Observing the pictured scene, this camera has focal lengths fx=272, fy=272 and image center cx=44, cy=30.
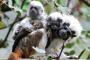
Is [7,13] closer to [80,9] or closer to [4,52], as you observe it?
[4,52]

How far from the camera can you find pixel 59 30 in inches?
43.9

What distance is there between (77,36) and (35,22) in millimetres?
184

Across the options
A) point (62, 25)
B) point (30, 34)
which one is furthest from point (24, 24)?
point (62, 25)

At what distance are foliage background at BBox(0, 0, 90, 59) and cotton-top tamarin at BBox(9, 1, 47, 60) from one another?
2 cm

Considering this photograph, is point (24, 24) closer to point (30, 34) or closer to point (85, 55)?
point (30, 34)

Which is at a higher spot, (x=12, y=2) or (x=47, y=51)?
(x=12, y=2)

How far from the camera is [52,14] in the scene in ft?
3.67

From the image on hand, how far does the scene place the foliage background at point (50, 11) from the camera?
111 cm

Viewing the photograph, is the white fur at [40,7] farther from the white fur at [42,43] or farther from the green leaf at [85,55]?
the green leaf at [85,55]

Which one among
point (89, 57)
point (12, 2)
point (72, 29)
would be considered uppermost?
point (12, 2)

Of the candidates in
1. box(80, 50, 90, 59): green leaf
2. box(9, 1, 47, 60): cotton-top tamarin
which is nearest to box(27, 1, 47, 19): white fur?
box(9, 1, 47, 60): cotton-top tamarin

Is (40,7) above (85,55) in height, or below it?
above

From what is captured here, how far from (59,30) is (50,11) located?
0.09 m

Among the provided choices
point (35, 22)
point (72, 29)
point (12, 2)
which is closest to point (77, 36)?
point (72, 29)
